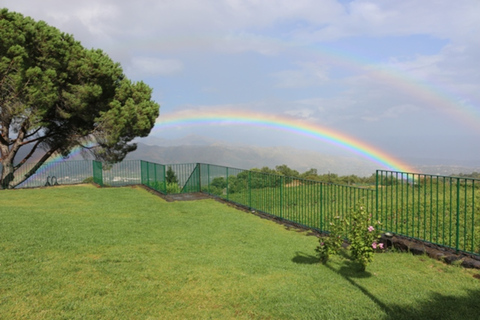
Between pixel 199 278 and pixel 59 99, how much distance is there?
52.4 ft

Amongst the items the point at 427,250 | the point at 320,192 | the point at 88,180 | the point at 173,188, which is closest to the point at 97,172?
the point at 88,180

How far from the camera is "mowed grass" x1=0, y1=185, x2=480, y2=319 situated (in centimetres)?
357

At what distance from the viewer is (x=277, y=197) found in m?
10.6

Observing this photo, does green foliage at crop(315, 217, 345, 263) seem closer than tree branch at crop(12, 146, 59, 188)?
Yes

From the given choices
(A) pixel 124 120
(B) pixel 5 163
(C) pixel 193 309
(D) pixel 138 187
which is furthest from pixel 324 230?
(B) pixel 5 163

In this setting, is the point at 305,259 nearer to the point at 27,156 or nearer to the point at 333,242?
the point at 333,242

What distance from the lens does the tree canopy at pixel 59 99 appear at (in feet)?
48.6

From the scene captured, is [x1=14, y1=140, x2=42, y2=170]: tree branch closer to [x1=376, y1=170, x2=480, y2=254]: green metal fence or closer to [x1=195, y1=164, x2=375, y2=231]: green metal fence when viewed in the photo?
[x1=195, y1=164, x2=375, y2=231]: green metal fence

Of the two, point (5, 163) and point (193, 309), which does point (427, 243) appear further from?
point (5, 163)

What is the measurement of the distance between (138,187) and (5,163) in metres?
7.81

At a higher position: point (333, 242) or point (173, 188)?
point (333, 242)

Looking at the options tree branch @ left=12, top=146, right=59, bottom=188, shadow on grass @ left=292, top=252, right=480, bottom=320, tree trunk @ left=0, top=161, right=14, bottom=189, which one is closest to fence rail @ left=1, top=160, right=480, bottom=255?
tree branch @ left=12, top=146, right=59, bottom=188

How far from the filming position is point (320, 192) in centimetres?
826

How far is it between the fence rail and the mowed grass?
1166 millimetres
